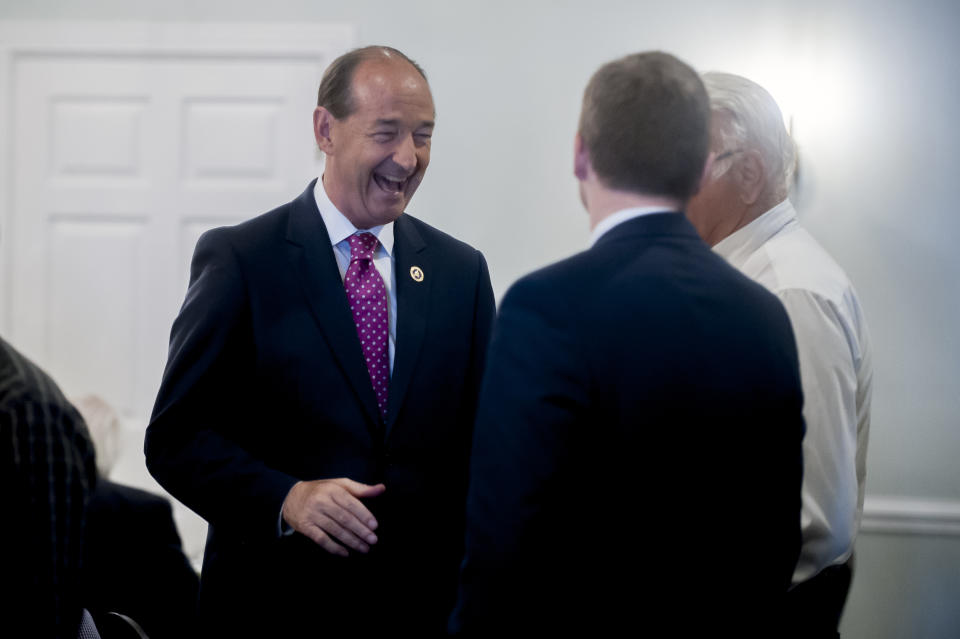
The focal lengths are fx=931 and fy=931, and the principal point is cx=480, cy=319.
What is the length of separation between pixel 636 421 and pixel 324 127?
0.95m

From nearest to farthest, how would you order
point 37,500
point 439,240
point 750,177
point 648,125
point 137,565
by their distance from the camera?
point 37,500
point 648,125
point 750,177
point 439,240
point 137,565

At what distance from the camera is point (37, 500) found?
3.19ft

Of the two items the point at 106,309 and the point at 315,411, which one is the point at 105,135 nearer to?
the point at 106,309

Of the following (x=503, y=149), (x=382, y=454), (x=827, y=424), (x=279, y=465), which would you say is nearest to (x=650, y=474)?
(x=827, y=424)

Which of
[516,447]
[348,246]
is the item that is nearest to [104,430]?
[348,246]

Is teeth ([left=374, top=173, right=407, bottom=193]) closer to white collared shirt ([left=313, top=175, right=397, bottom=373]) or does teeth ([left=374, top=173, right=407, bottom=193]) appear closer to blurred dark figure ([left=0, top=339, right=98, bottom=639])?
white collared shirt ([left=313, top=175, right=397, bottom=373])

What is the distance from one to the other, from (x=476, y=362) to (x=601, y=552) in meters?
0.68

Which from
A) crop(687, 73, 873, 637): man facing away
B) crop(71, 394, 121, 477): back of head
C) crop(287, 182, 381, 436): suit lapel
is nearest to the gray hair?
crop(687, 73, 873, 637): man facing away

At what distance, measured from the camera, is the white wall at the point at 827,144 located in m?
3.17

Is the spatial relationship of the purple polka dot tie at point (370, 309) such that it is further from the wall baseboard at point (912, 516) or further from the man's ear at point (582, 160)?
the wall baseboard at point (912, 516)

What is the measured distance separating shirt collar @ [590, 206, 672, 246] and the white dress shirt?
1.49 feet

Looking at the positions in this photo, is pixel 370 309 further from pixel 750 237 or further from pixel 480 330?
pixel 750 237

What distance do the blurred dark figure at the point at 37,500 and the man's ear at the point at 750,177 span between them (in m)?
1.16

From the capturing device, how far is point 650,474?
1.04 meters
